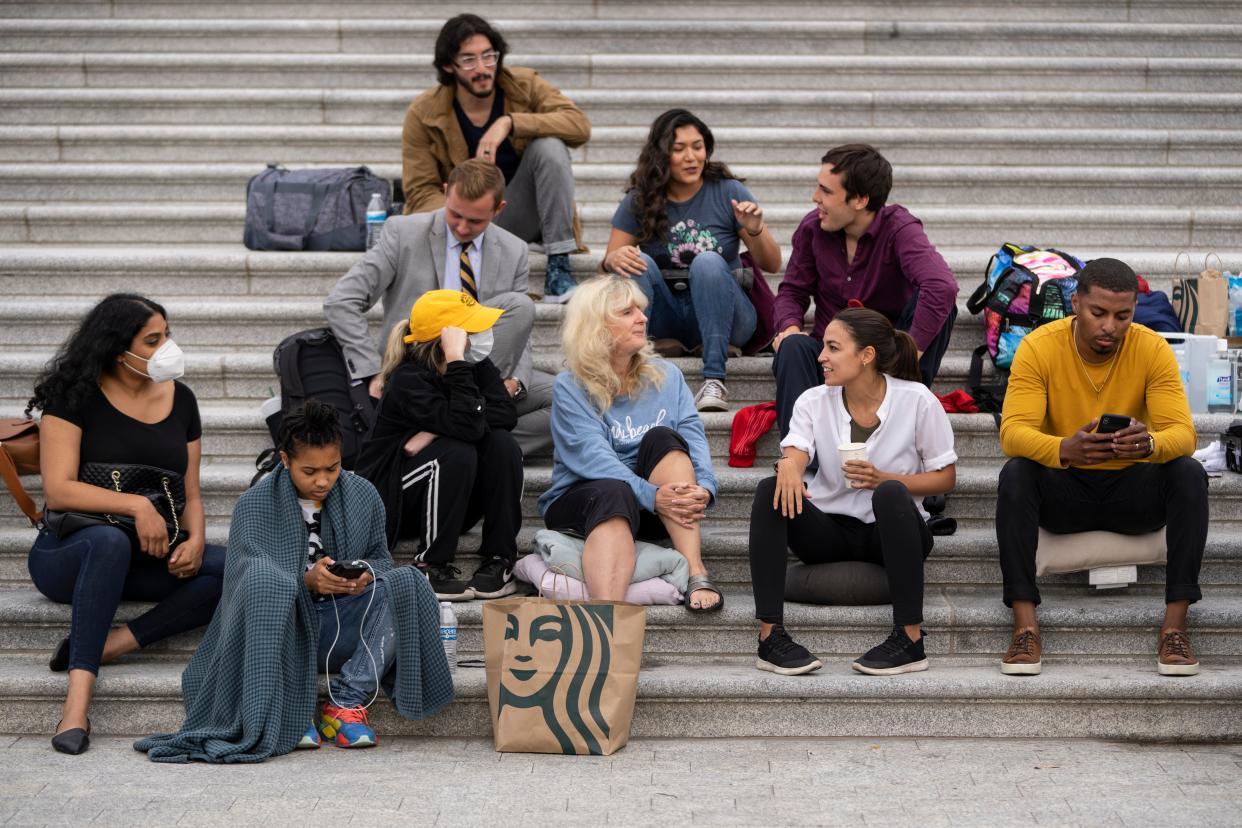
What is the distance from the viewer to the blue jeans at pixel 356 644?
4.43 m

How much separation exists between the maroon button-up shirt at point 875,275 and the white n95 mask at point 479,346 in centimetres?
121

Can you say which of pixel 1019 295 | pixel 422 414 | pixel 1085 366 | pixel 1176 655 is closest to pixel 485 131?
pixel 422 414

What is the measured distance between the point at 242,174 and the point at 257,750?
3.99 meters

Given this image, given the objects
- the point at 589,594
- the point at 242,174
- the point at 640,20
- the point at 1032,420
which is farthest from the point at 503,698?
the point at 640,20

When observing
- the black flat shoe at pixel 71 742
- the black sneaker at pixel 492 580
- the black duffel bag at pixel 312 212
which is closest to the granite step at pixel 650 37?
the black duffel bag at pixel 312 212

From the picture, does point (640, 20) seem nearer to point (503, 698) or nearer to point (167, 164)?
point (167, 164)

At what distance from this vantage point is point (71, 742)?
4316 mm

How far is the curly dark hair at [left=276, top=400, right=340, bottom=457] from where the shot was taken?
4.40m

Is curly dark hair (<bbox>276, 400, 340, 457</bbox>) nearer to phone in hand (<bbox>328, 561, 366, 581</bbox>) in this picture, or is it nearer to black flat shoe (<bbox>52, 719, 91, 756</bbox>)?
phone in hand (<bbox>328, 561, 366, 581</bbox>)

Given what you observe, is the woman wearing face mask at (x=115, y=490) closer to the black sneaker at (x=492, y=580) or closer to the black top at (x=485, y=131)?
the black sneaker at (x=492, y=580)

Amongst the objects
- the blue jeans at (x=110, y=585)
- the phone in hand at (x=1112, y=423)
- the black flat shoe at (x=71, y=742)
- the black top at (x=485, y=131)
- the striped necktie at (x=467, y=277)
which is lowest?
the black flat shoe at (x=71, y=742)

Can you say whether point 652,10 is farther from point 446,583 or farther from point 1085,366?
point 446,583

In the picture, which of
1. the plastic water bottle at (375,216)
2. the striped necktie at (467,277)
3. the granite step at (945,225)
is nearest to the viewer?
the striped necktie at (467,277)

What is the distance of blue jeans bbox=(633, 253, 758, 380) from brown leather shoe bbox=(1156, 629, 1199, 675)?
199 cm
